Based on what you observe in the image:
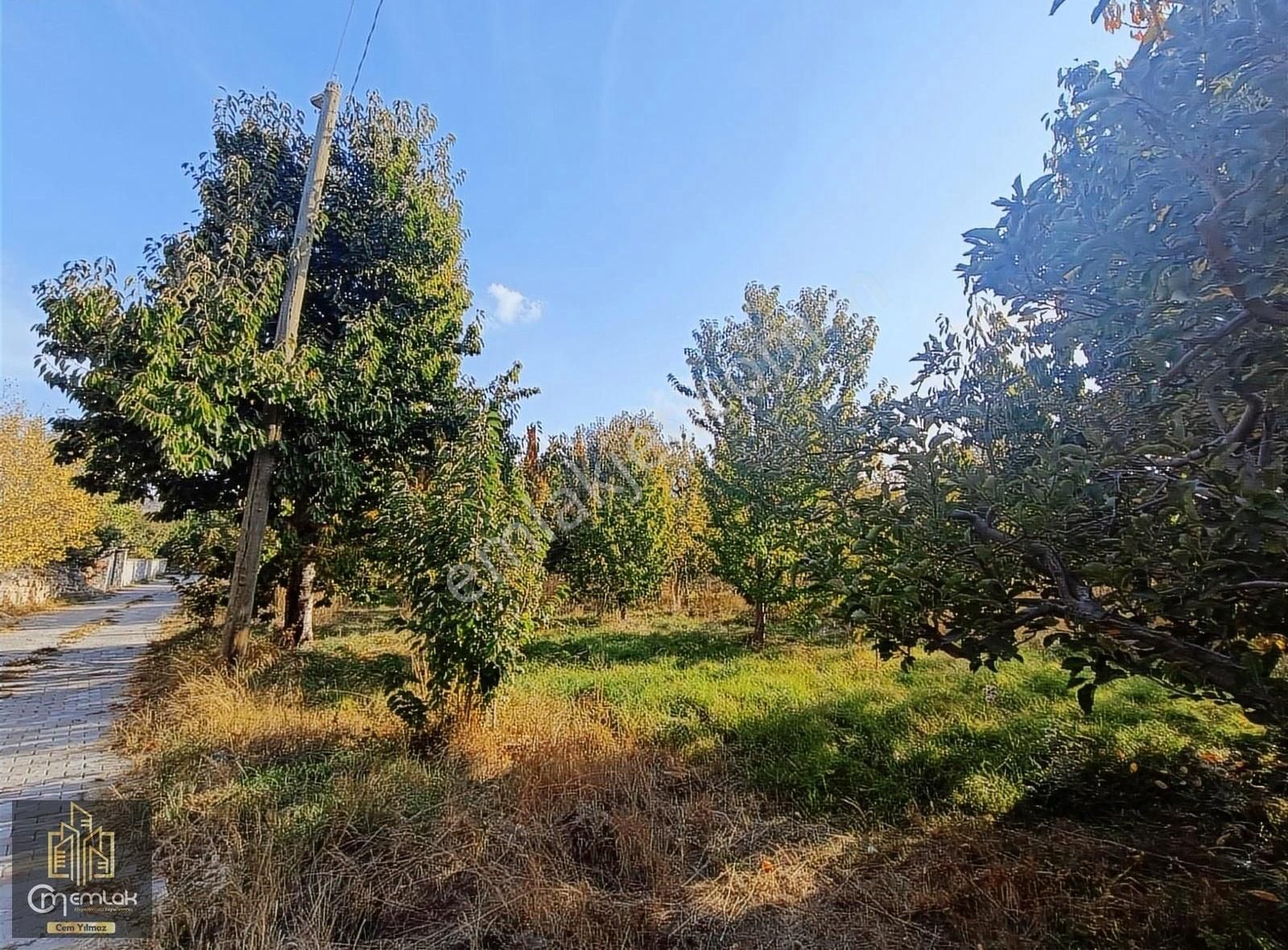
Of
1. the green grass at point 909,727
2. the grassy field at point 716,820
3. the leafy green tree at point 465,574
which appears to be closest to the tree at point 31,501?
the grassy field at point 716,820

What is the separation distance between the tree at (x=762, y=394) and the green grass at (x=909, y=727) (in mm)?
1590

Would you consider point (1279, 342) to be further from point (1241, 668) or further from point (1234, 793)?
point (1234, 793)

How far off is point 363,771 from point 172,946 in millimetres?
1440

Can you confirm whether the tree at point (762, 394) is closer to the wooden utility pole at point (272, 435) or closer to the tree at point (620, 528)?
the tree at point (620, 528)

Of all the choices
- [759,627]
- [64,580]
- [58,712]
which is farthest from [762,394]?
[64,580]

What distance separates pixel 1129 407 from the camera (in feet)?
7.10

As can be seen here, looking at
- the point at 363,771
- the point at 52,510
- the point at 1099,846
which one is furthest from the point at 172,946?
the point at 52,510

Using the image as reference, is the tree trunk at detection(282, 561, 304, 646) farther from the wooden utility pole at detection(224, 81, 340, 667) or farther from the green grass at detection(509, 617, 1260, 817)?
the green grass at detection(509, 617, 1260, 817)

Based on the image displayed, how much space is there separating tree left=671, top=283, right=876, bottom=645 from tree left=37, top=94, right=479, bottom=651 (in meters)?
4.24

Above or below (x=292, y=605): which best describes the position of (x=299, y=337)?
above

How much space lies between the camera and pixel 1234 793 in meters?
3.46

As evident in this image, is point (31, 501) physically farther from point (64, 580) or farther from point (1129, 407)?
point (1129, 407)

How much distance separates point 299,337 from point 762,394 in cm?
669

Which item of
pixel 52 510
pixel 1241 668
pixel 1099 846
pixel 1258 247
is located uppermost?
pixel 52 510
